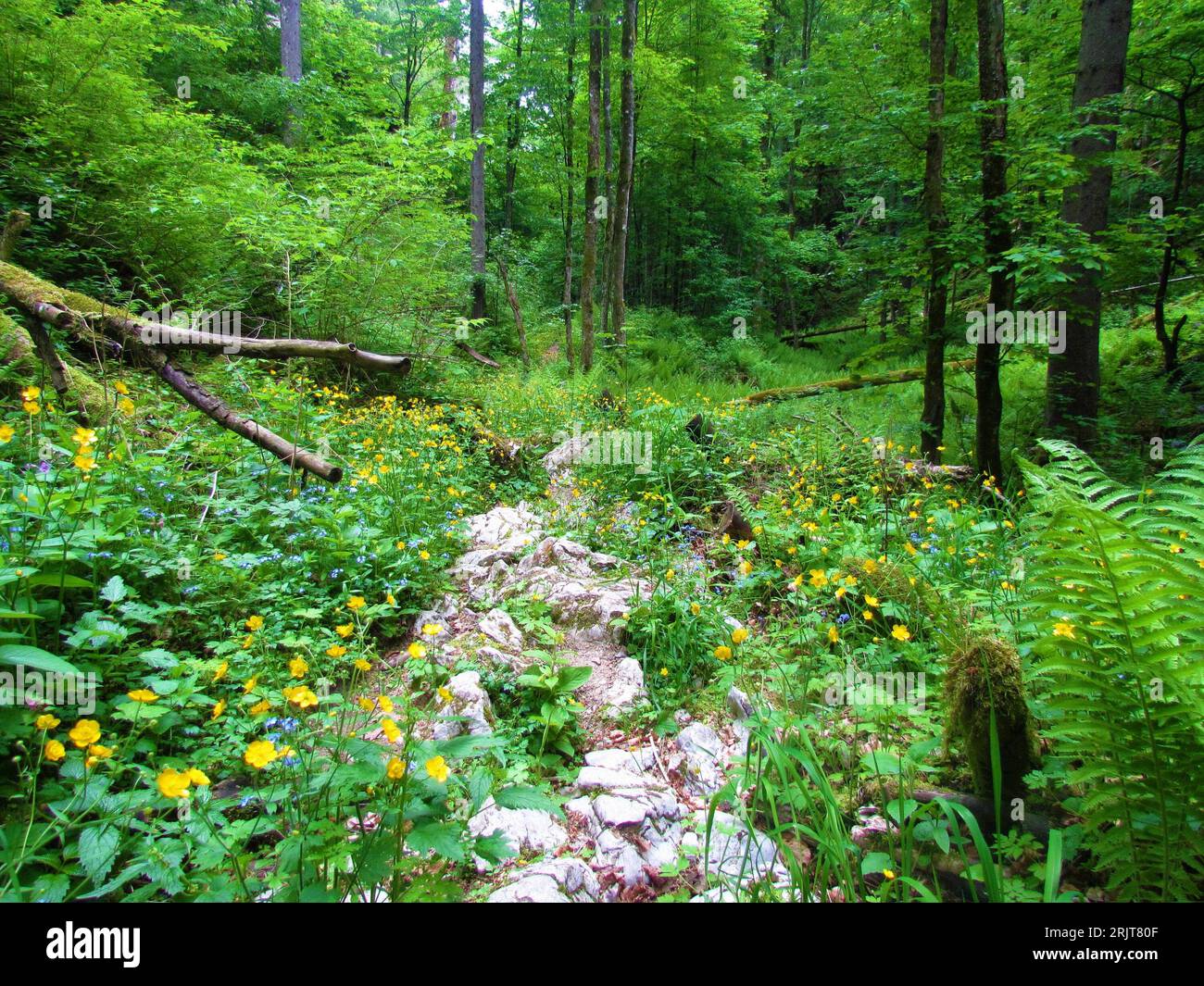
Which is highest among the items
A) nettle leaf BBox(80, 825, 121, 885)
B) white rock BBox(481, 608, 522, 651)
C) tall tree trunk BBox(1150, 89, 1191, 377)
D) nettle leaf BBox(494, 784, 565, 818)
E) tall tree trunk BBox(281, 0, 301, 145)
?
tall tree trunk BBox(281, 0, 301, 145)

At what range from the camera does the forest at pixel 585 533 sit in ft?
4.98

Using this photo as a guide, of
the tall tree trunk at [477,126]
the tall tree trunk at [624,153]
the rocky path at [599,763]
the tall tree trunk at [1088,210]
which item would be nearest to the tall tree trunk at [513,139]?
the tall tree trunk at [477,126]

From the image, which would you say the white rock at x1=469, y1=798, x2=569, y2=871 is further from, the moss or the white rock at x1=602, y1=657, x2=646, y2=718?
the moss

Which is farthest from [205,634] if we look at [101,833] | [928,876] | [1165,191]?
[1165,191]

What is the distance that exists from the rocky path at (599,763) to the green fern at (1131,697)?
885mm

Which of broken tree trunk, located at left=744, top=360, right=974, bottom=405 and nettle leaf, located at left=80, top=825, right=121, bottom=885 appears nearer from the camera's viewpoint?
nettle leaf, located at left=80, top=825, right=121, bottom=885

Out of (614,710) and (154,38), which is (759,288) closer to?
(154,38)

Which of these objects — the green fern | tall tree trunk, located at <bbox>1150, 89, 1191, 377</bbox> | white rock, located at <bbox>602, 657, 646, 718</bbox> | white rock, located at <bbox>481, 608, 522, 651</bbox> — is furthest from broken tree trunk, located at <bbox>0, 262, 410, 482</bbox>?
tall tree trunk, located at <bbox>1150, 89, 1191, 377</bbox>

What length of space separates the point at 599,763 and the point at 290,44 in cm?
1602

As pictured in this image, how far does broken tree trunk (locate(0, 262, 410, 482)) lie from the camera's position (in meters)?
3.68

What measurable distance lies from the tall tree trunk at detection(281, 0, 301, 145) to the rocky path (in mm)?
12710

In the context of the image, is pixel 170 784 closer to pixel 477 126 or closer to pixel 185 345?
pixel 185 345

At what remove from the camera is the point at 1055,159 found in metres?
4.64
